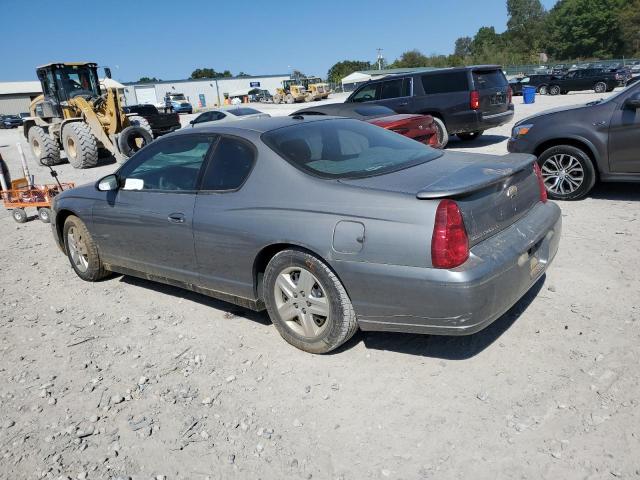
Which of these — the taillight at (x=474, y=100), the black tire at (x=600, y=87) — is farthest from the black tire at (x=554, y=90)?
the taillight at (x=474, y=100)

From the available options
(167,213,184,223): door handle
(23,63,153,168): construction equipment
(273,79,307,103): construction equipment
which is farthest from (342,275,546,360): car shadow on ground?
(273,79,307,103): construction equipment

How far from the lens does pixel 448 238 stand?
9.32 feet

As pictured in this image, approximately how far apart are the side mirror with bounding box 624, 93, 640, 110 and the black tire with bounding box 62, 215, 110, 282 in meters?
6.05

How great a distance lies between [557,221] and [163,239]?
3.00 meters

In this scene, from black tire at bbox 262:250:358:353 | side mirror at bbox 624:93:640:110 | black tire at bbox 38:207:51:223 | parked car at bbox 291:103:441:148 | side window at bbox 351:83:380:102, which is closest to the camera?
black tire at bbox 262:250:358:353

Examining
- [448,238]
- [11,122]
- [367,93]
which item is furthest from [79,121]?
[11,122]

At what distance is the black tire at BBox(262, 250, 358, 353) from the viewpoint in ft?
10.6

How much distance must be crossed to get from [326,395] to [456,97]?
992 centimetres

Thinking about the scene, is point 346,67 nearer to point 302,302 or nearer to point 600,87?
point 600,87

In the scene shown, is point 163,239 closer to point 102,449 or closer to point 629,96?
point 102,449

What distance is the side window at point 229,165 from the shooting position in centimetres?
375

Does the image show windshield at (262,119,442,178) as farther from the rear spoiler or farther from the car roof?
the rear spoiler

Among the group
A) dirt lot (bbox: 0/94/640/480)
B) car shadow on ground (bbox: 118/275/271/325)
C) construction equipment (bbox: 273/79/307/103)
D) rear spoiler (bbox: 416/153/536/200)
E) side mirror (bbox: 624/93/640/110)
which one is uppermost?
construction equipment (bbox: 273/79/307/103)

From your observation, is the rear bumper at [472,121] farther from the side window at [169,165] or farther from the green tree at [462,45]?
the green tree at [462,45]
